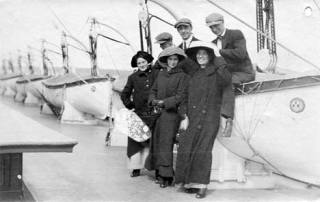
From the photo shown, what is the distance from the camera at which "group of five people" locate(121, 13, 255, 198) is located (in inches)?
140

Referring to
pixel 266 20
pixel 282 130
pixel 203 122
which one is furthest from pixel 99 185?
pixel 266 20

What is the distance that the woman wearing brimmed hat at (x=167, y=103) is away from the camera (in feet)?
12.5

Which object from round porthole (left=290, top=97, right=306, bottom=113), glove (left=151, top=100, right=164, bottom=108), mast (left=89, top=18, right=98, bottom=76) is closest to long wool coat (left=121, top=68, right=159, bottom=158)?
glove (left=151, top=100, right=164, bottom=108)

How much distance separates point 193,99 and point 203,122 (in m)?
0.19

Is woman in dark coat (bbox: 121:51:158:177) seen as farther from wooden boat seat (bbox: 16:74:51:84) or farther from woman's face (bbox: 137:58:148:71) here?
wooden boat seat (bbox: 16:74:51:84)

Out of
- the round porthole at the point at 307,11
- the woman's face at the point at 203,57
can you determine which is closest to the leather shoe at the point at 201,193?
the woman's face at the point at 203,57

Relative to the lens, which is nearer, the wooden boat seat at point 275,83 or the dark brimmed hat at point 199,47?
the wooden boat seat at point 275,83

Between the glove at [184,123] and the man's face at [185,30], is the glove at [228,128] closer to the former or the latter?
the glove at [184,123]

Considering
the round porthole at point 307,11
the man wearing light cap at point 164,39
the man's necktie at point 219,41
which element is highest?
the round porthole at point 307,11


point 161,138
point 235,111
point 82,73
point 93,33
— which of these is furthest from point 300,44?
point 82,73

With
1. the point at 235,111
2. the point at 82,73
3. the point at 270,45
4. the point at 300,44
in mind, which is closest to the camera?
the point at 235,111

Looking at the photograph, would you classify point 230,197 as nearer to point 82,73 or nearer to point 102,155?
point 102,155

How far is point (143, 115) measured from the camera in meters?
4.22

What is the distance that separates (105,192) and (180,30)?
56.5 inches
